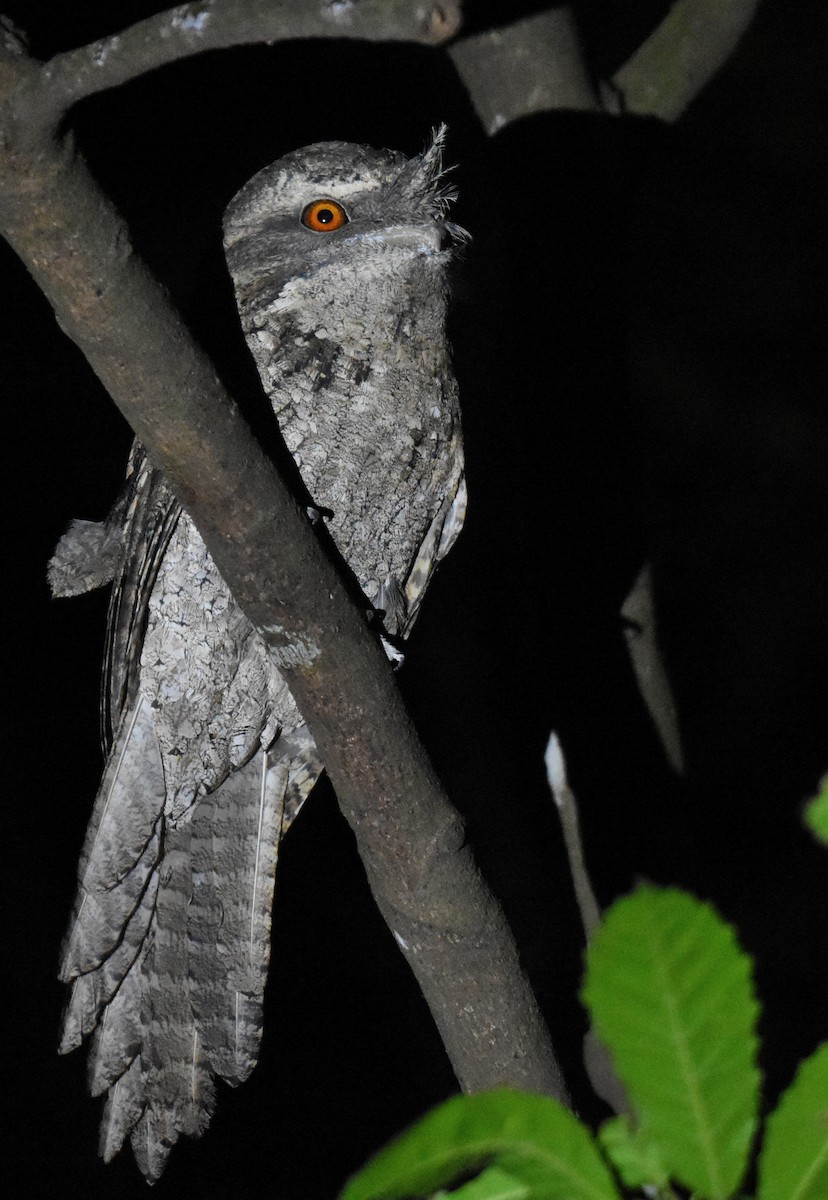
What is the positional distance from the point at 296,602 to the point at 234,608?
2.70ft

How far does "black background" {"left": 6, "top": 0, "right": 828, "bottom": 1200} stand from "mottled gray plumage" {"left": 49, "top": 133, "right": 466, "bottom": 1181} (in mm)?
137

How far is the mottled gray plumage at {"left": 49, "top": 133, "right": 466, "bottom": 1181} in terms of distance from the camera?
1776 millimetres

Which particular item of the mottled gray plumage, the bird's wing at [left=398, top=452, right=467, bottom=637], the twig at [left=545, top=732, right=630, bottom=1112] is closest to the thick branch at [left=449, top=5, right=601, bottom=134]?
the mottled gray plumage

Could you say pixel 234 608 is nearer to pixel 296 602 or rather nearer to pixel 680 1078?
pixel 296 602

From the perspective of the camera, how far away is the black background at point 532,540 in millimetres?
1786

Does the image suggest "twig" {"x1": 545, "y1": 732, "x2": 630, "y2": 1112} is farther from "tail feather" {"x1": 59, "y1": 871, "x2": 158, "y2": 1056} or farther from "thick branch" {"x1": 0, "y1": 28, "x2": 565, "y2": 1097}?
"tail feather" {"x1": 59, "y1": 871, "x2": 158, "y2": 1056}

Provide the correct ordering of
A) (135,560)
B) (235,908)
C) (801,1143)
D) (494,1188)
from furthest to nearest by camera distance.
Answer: (235,908)
(135,560)
(494,1188)
(801,1143)

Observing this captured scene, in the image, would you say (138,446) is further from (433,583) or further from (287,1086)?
(287,1086)

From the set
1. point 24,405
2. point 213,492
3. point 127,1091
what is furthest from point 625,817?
point 24,405

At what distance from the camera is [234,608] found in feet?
6.14

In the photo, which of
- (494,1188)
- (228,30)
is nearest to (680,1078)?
(494,1188)

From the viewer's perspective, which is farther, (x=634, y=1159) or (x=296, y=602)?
(x=296, y=602)

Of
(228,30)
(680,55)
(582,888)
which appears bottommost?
(582,888)

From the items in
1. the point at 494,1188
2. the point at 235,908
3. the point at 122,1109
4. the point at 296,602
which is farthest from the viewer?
the point at 235,908
